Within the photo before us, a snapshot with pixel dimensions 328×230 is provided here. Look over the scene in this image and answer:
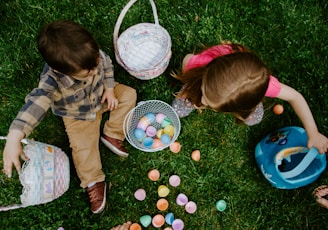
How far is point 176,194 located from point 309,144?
812 millimetres

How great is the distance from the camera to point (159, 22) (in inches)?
107

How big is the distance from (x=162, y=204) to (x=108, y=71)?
81 centimetres

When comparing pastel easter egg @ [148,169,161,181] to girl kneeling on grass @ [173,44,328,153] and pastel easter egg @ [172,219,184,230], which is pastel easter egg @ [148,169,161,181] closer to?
pastel easter egg @ [172,219,184,230]

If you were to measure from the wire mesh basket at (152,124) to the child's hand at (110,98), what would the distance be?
0.13m

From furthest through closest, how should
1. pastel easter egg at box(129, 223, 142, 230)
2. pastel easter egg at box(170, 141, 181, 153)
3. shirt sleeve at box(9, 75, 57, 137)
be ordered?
1. pastel easter egg at box(170, 141, 181, 153)
2. pastel easter egg at box(129, 223, 142, 230)
3. shirt sleeve at box(9, 75, 57, 137)

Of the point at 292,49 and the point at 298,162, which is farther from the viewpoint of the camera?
the point at 292,49

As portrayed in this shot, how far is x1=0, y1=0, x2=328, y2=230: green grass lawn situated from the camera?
2572 mm

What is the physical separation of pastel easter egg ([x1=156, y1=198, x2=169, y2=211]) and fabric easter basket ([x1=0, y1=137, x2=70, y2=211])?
0.56 metres

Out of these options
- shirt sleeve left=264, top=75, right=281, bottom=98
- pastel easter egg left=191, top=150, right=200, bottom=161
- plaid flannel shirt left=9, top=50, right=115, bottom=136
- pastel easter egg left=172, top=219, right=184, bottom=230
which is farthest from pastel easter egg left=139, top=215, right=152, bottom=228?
shirt sleeve left=264, top=75, right=281, bottom=98

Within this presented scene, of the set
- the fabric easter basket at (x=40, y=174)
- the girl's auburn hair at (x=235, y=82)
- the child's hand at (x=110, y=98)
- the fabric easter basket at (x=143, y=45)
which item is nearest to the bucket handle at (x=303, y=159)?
the girl's auburn hair at (x=235, y=82)

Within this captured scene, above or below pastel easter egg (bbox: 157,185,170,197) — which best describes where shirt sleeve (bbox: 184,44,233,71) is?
above

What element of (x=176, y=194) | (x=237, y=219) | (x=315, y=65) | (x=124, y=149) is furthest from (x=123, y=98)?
(x=315, y=65)

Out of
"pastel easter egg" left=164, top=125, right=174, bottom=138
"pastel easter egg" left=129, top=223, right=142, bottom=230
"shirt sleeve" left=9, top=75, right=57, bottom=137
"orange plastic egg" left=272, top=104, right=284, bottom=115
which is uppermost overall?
"shirt sleeve" left=9, top=75, right=57, bottom=137

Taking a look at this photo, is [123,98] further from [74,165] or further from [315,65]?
[315,65]
